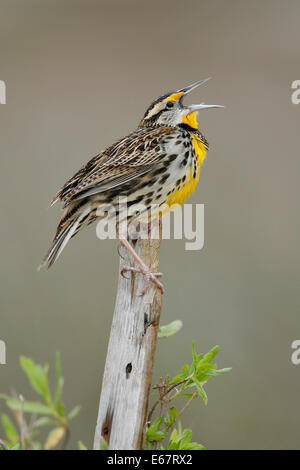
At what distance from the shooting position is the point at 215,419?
15.8ft

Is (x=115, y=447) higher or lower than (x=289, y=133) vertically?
lower

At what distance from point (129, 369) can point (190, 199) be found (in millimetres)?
3096

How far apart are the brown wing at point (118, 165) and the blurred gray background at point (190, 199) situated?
2068 millimetres

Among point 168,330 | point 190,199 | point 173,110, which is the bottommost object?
point 168,330

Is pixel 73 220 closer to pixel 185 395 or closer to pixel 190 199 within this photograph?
pixel 185 395

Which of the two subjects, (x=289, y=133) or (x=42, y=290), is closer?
(x=42, y=290)

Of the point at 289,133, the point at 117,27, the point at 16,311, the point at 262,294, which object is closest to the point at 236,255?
the point at 262,294

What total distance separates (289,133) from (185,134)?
3051mm

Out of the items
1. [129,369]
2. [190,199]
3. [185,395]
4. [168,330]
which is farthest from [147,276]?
[190,199]

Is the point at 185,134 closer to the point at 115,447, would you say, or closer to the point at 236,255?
the point at 115,447

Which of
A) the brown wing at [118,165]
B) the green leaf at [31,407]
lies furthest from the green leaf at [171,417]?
the brown wing at [118,165]

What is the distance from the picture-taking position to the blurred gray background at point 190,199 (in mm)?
4934

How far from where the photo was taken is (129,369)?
2270 millimetres

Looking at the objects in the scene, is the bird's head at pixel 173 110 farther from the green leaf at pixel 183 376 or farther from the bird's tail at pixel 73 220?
the green leaf at pixel 183 376
